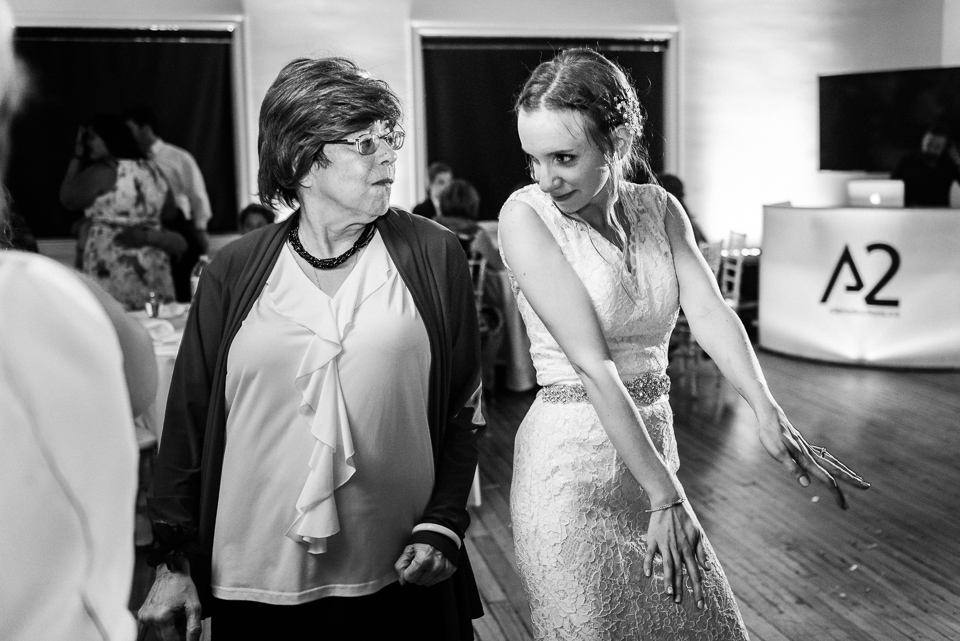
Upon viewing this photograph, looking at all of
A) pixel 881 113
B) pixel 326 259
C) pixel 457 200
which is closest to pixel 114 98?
pixel 457 200

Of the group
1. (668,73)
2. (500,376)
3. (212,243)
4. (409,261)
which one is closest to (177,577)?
(409,261)

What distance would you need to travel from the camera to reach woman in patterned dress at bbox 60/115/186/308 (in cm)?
502

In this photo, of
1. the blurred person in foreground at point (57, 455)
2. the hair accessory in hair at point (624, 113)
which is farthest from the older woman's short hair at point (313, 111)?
the blurred person in foreground at point (57, 455)

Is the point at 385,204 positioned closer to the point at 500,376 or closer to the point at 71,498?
the point at 71,498

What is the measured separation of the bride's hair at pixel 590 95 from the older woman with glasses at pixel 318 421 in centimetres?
26

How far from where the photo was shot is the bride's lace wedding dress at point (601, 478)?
170 cm

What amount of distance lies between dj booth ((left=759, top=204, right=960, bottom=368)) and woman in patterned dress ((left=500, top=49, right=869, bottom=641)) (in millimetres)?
5984

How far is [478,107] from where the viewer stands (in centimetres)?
941

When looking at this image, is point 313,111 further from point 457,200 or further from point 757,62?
point 757,62

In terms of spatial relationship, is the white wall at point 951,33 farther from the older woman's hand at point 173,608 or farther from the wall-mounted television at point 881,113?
the older woman's hand at point 173,608

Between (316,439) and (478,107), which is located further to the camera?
(478,107)

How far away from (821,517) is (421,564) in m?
3.22

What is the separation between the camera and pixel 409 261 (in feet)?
5.43

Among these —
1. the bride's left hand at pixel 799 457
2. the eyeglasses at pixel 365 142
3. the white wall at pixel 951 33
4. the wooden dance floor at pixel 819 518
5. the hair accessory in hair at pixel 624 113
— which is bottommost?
the wooden dance floor at pixel 819 518
